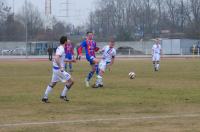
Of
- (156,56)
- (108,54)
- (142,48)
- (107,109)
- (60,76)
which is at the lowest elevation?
→ (142,48)

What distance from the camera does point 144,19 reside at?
140 metres

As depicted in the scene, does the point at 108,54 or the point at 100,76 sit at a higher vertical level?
the point at 108,54

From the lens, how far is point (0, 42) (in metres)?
120

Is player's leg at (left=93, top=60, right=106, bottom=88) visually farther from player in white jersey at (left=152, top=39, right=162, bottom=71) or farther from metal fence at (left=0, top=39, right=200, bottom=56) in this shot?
metal fence at (left=0, top=39, right=200, bottom=56)

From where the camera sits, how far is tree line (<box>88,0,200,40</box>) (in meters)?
133

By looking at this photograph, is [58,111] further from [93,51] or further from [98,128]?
[93,51]

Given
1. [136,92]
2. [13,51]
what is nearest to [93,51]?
[136,92]

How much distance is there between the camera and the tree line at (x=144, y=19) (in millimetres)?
132538

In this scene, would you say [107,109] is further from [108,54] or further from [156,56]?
[156,56]

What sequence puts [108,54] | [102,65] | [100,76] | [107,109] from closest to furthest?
1. [107,109]
2. [100,76]
3. [102,65]
4. [108,54]

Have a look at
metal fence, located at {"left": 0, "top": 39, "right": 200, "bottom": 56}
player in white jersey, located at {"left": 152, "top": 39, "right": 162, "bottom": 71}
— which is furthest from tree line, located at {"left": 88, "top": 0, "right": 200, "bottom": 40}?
player in white jersey, located at {"left": 152, "top": 39, "right": 162, "bottom": 71}

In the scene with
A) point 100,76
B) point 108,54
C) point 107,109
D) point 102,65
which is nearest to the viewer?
point 107,109

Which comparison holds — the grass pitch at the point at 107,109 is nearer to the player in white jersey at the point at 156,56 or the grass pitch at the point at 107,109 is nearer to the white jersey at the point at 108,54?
the white jersey at the point at 108,54

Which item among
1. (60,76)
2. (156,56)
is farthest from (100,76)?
(156,56)
